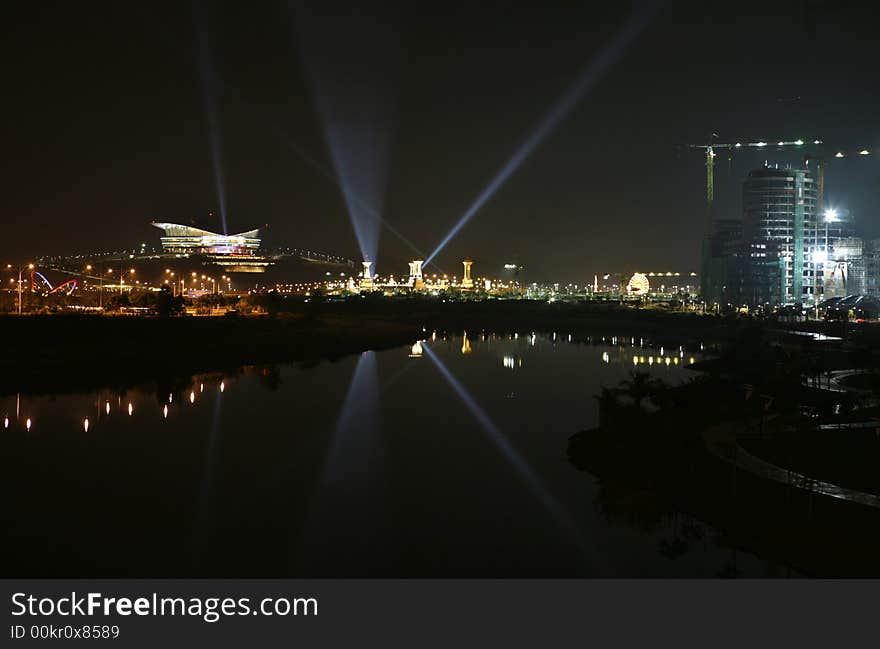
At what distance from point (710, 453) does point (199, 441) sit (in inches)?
476

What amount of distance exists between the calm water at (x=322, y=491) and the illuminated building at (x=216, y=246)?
84053mm

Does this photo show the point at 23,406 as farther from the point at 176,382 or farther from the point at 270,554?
the point at 270,554

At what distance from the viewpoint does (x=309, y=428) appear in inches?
909

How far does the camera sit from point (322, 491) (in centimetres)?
1645

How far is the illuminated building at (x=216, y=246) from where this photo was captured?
364ft

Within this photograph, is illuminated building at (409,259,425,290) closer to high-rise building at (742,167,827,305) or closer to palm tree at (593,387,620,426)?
high-rise building at (742,167,827,305)

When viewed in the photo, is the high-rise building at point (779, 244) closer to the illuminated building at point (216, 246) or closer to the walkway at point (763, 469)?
the illuminated building at point (216, 246)

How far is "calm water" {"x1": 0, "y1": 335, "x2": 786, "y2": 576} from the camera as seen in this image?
484 inches

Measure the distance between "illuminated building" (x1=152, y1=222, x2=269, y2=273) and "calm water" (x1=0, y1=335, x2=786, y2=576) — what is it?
276ft

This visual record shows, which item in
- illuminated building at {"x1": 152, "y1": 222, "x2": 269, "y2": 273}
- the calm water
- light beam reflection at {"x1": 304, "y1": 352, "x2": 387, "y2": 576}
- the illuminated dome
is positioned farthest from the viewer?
the illuminated dome

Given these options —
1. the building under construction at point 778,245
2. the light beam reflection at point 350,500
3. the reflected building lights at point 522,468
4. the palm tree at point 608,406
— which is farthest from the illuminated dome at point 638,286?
the palm tree at point 608,406

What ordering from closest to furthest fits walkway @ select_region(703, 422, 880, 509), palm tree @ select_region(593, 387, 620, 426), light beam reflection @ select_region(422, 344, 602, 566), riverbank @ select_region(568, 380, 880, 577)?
riverbank @ select_region(568, 380, 880, 577) → walkway @ select_region(703, 422, 880, 509) → light beam reflection @ select_region(422, 344, 602, 566) → palm tree @ select_region(593, 387, 620, 426)

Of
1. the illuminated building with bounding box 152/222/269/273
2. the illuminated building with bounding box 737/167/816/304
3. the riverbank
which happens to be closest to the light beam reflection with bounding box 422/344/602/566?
the riverbank

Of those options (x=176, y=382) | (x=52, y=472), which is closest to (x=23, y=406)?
(x=176, y=382)
